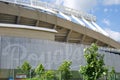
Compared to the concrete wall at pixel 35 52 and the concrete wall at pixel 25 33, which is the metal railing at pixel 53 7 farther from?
the concrete wall at pixel 35 52

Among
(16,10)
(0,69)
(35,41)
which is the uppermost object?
(16,10)

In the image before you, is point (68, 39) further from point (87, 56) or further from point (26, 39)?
point (87, 56)

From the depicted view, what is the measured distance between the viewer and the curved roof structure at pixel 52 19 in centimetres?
6081

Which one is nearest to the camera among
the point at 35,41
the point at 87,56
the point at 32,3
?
the point at 87,56

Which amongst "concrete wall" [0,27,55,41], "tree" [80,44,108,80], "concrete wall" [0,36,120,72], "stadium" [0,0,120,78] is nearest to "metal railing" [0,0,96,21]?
"stadium" [0,0,120,78]

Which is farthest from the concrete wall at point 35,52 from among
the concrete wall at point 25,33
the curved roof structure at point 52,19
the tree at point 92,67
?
the tree at point 92,67

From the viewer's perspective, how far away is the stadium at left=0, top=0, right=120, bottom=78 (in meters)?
49.4

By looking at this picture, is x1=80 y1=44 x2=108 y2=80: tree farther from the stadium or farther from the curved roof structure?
the curved roof structure

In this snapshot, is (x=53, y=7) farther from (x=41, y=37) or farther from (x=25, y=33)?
(x=25, y=33)

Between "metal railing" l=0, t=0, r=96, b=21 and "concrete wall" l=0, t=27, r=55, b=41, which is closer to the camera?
"concrete wall" l=0, t=27, r=55, b=41

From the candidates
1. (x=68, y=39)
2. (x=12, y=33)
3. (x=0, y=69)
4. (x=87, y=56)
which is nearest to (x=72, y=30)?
(x=68, y=39)

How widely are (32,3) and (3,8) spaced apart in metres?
8.55

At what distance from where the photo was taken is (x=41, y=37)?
57.7 metres

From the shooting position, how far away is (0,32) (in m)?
53.0
